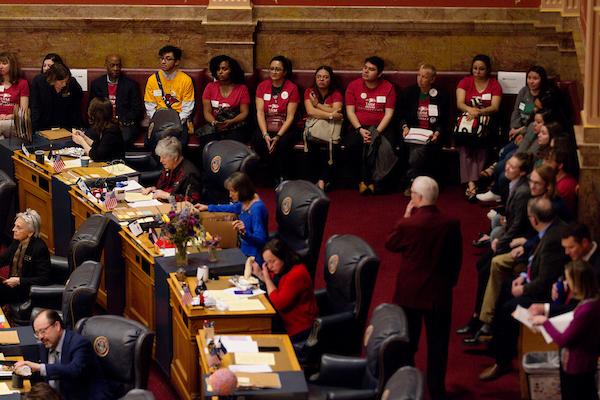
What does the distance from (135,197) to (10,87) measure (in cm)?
366

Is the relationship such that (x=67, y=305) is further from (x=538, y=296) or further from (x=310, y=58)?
(x=310, y=58)

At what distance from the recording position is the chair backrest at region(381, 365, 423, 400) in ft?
19.5

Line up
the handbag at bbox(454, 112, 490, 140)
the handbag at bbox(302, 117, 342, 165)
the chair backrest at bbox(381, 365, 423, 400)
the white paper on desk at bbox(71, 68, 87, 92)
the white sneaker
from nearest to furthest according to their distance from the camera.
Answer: the chair backrest at bbox(381, 365, 423, 400), the white sneaker, the handbag at bbox(454, 112, 490, 140), the handbag at bbox(302, 117, 342, 165), the white paper on desk at bbox(71, 68, 87, 92)

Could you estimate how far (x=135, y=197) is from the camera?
9961 millimetres

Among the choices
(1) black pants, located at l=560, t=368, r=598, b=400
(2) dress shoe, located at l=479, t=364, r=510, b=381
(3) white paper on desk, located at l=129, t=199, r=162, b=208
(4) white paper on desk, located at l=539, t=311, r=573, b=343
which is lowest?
(2) dress shoe, located at l=479, t=364, r=510, b=381

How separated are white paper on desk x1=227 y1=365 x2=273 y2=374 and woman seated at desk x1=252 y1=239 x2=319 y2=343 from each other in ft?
3.14

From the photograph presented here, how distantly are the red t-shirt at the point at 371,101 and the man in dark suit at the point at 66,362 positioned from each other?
5.58 m

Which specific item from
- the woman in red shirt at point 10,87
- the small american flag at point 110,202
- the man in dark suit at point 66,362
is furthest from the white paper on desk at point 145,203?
the woman in red shirt at point 10,87

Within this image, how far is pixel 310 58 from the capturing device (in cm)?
1309

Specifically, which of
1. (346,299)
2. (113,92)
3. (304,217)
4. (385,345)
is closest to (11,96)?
(113,92)

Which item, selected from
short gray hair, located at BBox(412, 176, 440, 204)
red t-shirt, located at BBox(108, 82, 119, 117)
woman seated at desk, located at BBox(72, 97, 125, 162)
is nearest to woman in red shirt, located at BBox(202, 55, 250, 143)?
red t-shirt, located at BBox(108, 82, 119, 117)

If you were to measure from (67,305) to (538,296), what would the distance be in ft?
10.2

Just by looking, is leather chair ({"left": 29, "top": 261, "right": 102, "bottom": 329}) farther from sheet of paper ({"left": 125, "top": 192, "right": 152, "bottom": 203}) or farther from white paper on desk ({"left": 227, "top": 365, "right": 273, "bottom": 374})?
sheet of paper ({"left": 125, "top": 192, "right": 152, "bottom": 203})

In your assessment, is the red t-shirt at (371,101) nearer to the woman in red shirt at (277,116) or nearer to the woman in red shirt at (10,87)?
the woman in red shirt at (277,116)
